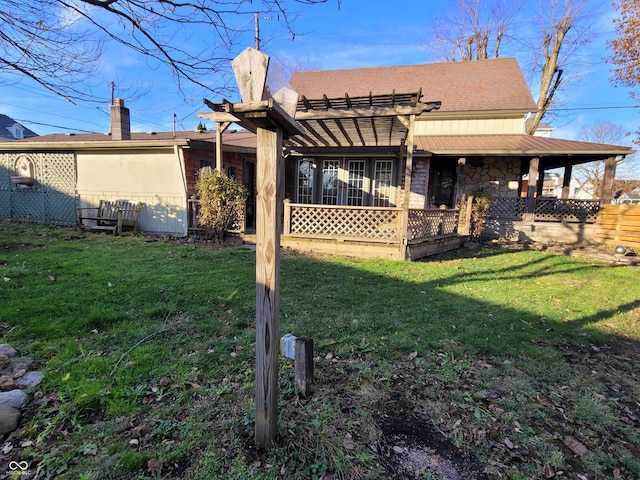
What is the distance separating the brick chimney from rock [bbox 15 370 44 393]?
10.4 metres

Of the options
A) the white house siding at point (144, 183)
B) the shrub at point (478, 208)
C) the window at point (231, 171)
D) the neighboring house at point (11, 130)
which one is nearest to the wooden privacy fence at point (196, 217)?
the white house siding at point (144, 183)

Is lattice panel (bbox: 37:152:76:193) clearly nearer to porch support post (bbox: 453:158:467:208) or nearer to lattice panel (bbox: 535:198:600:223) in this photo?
porch support post (bbox: 453:158:467:208)

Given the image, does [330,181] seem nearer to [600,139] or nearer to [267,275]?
[267,275]

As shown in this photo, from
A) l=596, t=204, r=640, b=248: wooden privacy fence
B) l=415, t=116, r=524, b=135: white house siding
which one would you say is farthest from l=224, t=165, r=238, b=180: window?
l=596, t=204, r=640, b=248: wooden privacy fence

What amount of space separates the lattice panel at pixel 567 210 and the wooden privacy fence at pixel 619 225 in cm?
29

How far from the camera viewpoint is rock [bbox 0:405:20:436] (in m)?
2.05

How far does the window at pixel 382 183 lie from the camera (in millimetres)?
11653

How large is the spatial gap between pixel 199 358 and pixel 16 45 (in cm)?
413

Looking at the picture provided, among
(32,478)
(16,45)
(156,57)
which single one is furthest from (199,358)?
(16,45)

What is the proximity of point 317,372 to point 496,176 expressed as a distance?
12380 mm

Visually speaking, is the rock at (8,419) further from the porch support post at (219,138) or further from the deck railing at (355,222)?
the porch support post at (219,138)

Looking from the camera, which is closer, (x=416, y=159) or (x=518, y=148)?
(x=518, y=148)

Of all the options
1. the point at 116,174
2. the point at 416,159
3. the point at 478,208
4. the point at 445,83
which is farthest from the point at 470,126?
the point at 116,174

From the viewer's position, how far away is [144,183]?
9.97 metres
